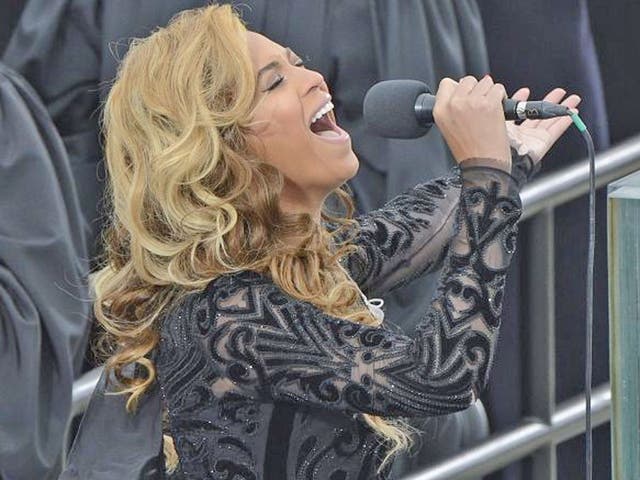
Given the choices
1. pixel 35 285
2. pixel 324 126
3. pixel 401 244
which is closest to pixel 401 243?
pixel 401 244

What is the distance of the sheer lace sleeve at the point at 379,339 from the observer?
169 cm

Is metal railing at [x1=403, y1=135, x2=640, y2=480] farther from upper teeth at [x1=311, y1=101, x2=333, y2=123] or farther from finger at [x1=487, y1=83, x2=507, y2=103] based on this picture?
finger at [x1=487, y1=83, x2=507, y2=103]

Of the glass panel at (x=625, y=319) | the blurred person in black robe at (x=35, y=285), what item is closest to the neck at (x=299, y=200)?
the glass panel at (x=625, y=319)

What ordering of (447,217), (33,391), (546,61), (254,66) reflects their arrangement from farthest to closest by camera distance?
(546,61) → (33,391) → (447,217) → (254,66)

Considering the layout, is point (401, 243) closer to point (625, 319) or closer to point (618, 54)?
point (625, 319)

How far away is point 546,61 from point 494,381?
69 cm

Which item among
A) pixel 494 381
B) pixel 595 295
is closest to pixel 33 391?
pixel 494 381

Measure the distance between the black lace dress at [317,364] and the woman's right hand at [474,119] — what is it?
2cm

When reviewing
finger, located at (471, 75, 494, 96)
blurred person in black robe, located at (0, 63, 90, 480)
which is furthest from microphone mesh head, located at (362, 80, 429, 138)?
blurred person in black robe, located at (0, 63, 90, 480)

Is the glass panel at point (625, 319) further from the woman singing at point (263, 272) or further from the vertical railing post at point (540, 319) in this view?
the vertical railing post at point (540, 319)

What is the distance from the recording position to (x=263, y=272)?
1814 mm

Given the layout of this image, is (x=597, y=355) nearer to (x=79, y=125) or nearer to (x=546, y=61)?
(x=546, y=61)

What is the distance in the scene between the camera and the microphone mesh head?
5.92ft

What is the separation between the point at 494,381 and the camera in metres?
3.16
